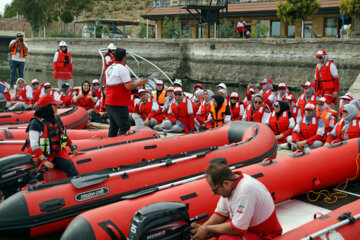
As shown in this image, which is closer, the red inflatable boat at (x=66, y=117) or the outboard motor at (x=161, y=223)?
the outboard motor at (x=161, y=223)

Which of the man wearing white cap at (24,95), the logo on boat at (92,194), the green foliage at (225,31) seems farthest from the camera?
the green foliage at (225,31)

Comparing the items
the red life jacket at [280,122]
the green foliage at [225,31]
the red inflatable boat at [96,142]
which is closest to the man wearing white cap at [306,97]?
the red life jacket at [280,122]

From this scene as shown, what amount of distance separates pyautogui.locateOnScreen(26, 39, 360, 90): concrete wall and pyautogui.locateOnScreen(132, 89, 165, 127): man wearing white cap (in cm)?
1028

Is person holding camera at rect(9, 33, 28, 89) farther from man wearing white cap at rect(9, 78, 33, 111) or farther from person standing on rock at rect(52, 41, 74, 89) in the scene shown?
man wearing white cap at rect(9, 78, 33, 111)

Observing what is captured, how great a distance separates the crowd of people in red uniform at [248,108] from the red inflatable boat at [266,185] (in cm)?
94

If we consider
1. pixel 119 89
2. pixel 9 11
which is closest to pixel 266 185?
pixel 119 89

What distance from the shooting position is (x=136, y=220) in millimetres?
2936

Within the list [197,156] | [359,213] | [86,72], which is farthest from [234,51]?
[359,213]

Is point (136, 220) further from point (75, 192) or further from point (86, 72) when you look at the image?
point (86, 72)

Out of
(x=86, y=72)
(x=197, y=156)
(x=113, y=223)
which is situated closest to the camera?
(x=113, y=223)

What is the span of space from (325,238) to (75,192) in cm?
229

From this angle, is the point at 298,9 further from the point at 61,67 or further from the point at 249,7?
the point at 61,67

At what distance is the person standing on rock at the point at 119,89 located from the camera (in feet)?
18.0

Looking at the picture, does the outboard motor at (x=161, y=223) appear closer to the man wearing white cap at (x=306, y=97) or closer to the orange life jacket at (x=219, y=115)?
the orange life jacket at (x=219, y=115)
